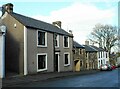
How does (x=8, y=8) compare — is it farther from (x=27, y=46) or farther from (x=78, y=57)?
(x=78, y=57)

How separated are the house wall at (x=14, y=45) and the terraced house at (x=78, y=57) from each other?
2032cm

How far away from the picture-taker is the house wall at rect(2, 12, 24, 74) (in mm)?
25217

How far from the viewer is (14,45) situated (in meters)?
26.1

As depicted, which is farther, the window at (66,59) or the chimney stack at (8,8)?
the window at (66,59)

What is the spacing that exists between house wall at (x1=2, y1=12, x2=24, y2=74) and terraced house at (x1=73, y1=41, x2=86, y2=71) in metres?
20.3

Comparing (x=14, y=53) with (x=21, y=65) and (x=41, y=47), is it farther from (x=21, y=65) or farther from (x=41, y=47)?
(x=41, y=47)

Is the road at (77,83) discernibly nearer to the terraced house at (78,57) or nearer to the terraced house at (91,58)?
the terraced house at (78,57)

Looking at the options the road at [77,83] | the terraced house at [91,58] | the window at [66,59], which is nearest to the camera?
the road at [77,83]

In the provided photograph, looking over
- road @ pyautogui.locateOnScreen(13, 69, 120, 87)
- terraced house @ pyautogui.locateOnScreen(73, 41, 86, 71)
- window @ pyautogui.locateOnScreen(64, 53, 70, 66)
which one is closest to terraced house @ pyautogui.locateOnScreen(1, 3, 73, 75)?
window @ pyautogui.locateOnScreen(64, 53, 70, 66)

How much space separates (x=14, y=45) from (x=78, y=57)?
76.8ft

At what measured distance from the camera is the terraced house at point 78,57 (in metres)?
46.1

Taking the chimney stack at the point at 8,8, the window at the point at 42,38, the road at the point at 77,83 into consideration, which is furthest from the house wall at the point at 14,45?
the road at the point at 77,83

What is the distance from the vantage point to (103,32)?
76.0m

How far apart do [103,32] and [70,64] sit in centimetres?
4125
